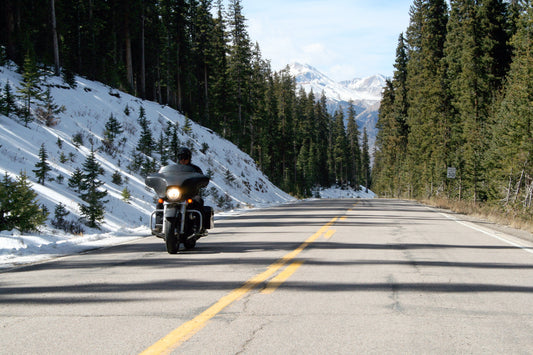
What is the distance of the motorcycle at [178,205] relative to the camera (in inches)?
340

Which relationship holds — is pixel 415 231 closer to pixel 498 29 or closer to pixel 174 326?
pixel 174 326

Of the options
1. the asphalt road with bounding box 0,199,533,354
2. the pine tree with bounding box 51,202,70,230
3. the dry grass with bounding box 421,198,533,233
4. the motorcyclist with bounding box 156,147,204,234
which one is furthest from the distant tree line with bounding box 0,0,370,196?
the dry grass with bounding box 421,198,533,233

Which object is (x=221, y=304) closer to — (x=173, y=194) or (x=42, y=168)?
(x=173, y=194)

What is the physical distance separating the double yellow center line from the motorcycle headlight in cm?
228

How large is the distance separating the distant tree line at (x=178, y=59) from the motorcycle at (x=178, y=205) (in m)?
17.7

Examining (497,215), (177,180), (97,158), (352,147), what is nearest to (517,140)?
(497,215)

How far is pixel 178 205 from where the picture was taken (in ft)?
28.6

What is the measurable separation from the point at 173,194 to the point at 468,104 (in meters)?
41.5

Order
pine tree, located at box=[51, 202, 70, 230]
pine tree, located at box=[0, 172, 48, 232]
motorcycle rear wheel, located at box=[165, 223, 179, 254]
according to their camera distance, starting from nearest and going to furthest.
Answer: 1. motorcycle rear wheel, located at box=[165, 223, 179, 254]
2. pine tree, located at box=[0, 172, 48, 232]
3. pine tree, located at box=[51, 202, 70, 230]

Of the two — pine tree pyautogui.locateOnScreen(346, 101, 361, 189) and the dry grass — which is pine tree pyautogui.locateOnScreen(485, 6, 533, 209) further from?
pine tree pyautogui.locateOnScreen(346, 101, 361, 189)

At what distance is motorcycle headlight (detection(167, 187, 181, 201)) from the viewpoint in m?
8.65

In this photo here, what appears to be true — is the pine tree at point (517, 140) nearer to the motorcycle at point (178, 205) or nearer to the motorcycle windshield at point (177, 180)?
the motorcycle at point (178, 205)

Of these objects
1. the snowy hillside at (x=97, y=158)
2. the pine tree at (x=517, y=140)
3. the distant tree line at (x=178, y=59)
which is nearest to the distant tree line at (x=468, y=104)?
the pine tree at (x=517, y=140)

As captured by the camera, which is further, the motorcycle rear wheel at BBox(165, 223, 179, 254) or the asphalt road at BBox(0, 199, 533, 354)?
the motorcycle rear wheel at BBox(165, 223, 179, 254)
